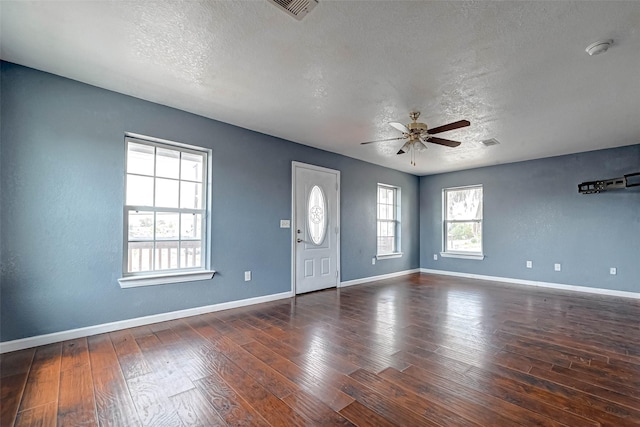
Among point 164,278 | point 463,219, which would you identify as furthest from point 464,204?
point 164,278

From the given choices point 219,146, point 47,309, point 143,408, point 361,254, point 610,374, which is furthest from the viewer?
point 361,254

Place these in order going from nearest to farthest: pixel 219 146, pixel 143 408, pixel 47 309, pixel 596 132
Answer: pixel 143 408
pixel 47 309
pixel 219 146
pixel 596 132

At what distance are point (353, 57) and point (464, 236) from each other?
569 centimetres

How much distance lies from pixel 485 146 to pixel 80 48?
5.31 m

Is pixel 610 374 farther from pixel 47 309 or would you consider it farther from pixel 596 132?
pixel 47 309

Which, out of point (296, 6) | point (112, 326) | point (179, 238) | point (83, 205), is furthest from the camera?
point (179, 238)

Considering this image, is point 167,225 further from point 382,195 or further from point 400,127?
point 382,195

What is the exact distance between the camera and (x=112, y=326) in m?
3.08

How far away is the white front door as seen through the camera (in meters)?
4.90

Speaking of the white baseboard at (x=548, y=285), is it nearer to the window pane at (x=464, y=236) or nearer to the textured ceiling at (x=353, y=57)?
the window pane at (x=464, y=236)

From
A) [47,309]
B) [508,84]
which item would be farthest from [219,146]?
[508,84]

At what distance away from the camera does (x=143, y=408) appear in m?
1.81

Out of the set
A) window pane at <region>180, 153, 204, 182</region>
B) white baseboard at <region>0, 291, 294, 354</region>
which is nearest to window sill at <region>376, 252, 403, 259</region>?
white baseboard at <region>0, 291, 294, 354</region>

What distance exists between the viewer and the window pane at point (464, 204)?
6.70m
